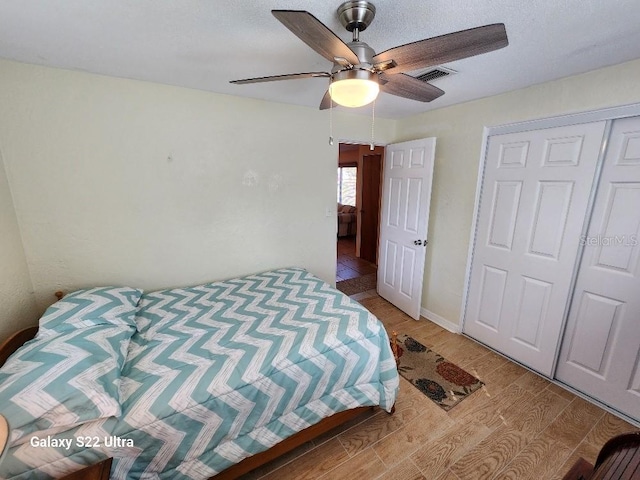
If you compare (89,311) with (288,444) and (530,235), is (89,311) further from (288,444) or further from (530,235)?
(530,235)

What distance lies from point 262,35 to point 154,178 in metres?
1.41

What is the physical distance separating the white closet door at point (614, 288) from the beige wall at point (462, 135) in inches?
10.4

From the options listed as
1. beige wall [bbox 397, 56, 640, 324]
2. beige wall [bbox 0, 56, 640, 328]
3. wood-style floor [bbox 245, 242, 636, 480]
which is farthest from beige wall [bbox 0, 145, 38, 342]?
beige wall [bbox 397, 56, 640, 324]

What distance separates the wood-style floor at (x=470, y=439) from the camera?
1475mm

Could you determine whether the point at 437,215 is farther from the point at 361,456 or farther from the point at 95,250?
the point at 95,250

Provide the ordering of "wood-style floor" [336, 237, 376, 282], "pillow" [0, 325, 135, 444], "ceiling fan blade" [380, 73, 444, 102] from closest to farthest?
1. "pillow" [0, 325, 135, 444]
2. "ceiling fan blade" [380, 73, 444, 102]
3. "wood-style floor" [336, 237, 376, 282]

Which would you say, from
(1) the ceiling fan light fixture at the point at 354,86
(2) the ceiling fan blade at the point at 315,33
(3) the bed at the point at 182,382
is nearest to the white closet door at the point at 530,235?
(3) the bed at the point at 182,382

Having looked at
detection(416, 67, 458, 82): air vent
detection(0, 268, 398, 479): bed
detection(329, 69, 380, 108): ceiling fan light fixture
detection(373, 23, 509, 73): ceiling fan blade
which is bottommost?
detection(0, 268, 398, 479): bed

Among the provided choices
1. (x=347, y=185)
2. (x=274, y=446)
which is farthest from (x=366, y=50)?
(x=347, y=185)

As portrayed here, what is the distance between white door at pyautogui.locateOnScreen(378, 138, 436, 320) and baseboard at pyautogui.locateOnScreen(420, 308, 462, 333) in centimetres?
16

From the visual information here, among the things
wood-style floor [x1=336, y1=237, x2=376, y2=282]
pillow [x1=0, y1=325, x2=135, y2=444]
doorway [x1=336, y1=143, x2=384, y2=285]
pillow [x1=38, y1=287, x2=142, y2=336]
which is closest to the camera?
pillow [x1=0, y1=325, x2=135, y2=444]

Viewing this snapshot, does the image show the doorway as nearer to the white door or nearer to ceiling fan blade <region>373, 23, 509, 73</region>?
the white door

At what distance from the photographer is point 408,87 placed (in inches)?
55.0

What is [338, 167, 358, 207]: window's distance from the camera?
664 centimetres
